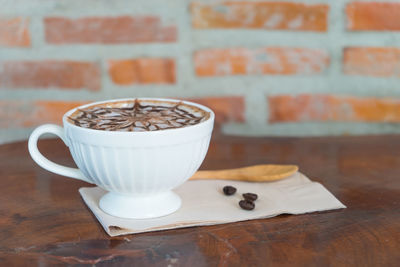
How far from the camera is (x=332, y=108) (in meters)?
1.31

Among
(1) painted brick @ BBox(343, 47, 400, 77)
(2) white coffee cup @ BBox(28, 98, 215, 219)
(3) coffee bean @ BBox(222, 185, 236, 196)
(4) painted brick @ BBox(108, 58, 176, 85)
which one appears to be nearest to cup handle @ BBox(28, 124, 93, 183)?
(2) white coffee cup @ BBox(28, 98, 215, 219)

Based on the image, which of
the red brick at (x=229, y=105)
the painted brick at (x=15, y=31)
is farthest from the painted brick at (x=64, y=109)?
the painted brick at (x=15, y=31)

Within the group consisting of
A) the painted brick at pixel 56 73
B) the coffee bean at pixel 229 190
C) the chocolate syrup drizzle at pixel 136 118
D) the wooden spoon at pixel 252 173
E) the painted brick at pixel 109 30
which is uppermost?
the painted brick at pixel 109 30

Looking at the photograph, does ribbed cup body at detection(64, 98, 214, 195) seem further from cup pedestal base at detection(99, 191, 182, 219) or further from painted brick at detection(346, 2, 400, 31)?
painted brick at detection(346, 2, 400, 31)

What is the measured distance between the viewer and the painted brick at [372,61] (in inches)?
49.3

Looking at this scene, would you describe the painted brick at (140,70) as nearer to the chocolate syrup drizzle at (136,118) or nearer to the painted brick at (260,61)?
the painted brick at (260,61)

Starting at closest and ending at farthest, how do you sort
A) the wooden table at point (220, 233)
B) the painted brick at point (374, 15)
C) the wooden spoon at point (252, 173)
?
the wooden table at point (220, 233)
the wooden spoon at point (252, 173)
the painted brick at point (374, 15)

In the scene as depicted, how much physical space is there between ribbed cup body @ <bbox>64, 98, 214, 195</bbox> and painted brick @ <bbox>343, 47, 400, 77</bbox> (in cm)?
70

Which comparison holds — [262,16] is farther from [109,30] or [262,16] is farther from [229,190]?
[229,190]

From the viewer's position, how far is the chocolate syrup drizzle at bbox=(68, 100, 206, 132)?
0.66m

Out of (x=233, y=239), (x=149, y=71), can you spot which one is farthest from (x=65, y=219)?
(x=149, y=71)

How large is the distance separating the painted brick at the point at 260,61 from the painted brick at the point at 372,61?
5cm

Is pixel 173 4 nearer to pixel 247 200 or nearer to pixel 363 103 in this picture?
pixel 363 103

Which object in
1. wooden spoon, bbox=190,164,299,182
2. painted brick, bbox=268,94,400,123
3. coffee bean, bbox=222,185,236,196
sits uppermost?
coffee bean, bbox=222,185,236,196
